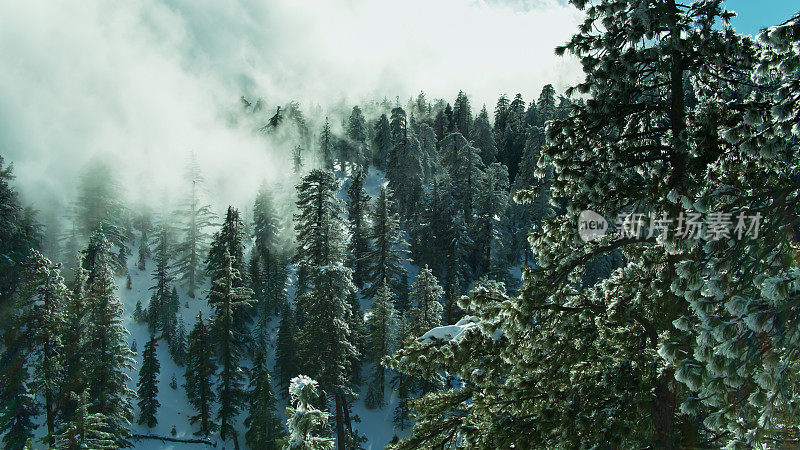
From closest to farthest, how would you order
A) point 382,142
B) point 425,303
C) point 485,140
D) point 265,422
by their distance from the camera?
point 265,422 < point 425,303 < point 485,140 < point 382,142

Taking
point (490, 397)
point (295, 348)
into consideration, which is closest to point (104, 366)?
point (295, 348)

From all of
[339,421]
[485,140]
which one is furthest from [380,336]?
[485,140]

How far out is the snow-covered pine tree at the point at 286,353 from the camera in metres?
39.7

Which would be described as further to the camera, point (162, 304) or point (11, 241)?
point (162, 304)

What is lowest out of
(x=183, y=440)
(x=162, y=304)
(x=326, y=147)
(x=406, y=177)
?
(x=183, y=440)

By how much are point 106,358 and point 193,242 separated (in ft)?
85.8

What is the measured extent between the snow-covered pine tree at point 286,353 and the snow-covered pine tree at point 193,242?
17664 millimetres

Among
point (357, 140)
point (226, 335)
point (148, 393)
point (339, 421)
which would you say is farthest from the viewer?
point (357, 140)

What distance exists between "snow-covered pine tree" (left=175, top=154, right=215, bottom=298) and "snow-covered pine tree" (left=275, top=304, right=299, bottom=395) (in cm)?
1766

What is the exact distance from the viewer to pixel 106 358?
3114cm

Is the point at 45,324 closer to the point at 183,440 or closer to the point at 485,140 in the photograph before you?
the point at 183,440

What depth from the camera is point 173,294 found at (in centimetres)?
4862

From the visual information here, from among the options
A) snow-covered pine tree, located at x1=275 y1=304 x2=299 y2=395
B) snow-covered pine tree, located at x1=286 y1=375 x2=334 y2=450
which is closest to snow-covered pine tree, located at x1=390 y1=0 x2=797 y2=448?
snow-covered pine tree, located at x1=286 y1=375 x2=334 y2=450

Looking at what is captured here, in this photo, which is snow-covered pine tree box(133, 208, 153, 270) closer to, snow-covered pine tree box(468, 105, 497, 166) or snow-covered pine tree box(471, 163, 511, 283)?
snow-covered pine tree box(471, 163, 511, 283)
